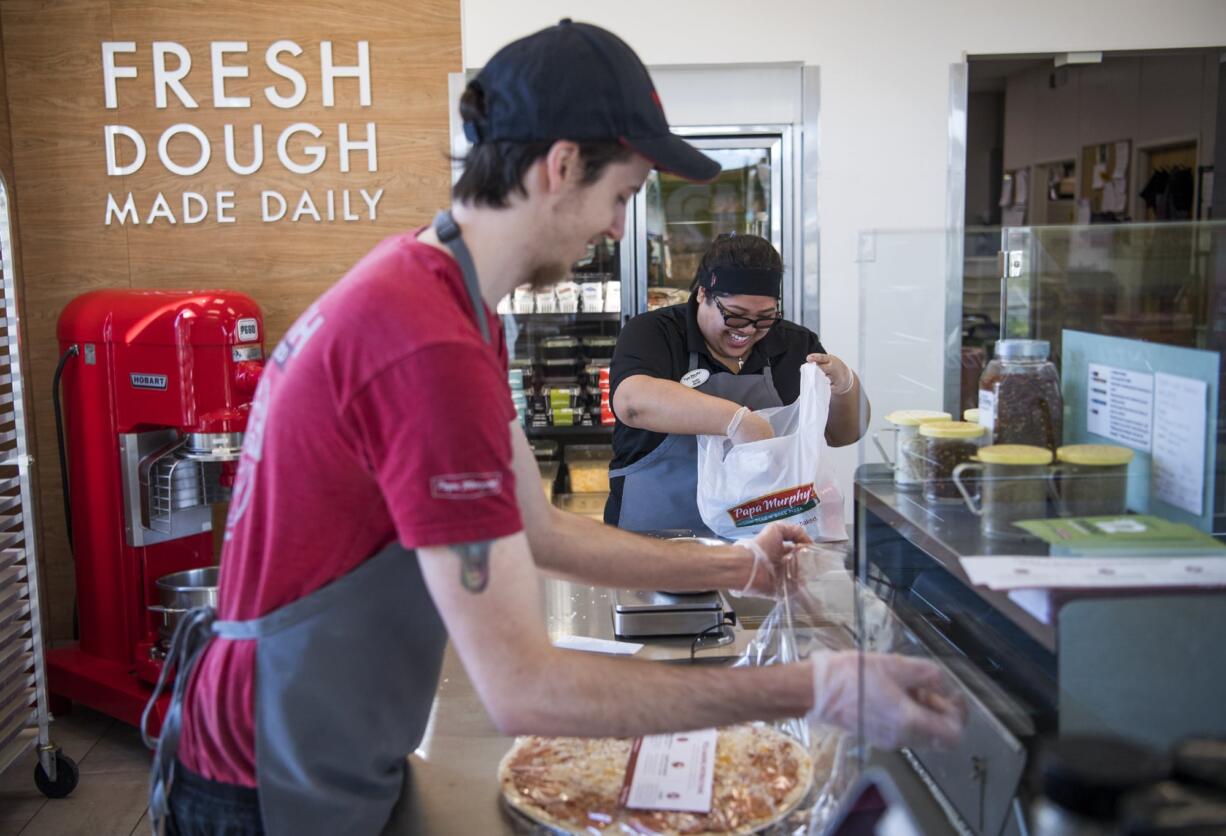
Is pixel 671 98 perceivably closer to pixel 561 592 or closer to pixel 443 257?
pixel 561 592

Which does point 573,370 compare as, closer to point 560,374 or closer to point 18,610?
point 560,374

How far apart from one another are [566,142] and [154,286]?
3.61m

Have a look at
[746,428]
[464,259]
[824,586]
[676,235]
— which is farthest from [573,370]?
[464,259]

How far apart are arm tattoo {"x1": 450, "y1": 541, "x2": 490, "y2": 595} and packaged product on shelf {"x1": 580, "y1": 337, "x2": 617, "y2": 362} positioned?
3.54 metres

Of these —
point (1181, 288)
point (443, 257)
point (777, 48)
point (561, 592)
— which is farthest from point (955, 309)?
point (777, 48)

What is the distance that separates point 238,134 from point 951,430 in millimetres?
3535

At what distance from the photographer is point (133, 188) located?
432 centimetres

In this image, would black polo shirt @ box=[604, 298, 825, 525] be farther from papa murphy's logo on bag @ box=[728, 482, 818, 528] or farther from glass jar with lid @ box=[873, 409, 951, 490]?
glass jar with lid @ box=[873, 409, 951, 490]

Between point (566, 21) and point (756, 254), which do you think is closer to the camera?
point (566, 21)

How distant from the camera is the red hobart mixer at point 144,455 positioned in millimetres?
3406

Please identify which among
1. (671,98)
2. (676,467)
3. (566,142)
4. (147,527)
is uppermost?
(671,98)

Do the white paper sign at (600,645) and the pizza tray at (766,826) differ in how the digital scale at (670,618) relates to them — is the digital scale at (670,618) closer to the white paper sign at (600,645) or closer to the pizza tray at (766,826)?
the white paper sign at (600,645)

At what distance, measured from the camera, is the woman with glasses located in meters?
2.81

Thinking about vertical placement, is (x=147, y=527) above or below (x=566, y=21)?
below
